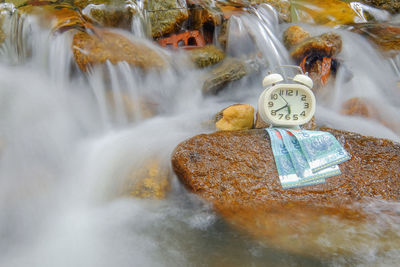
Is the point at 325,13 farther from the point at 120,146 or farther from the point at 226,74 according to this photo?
the point at 120,146

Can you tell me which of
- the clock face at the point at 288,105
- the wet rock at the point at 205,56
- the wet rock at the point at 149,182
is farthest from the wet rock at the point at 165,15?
the wet rock at the point at 149,182

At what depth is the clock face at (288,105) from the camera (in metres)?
2.87

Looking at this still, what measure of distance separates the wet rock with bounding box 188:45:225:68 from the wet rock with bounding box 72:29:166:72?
0.72m

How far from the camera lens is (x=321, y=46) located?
4.73 m

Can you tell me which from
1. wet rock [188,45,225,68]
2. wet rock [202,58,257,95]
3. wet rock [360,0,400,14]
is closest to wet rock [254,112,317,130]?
wet rock [202,58,257,95]

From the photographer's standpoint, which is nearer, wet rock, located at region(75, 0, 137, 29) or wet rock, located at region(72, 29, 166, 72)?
wet rock, located at region(72, 29, 166, 72)

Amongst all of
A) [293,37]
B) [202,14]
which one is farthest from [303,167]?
[202,14]

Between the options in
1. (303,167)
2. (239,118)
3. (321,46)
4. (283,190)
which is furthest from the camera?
(321,46)

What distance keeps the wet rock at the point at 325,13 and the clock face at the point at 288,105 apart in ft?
18.3

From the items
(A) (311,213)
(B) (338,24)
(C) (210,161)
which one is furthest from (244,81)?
(B) (338,24)

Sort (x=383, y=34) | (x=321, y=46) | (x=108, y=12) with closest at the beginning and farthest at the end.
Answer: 1. (x=321, y=46)
2. (x=108, y=12)
3. (x=383, y=34)

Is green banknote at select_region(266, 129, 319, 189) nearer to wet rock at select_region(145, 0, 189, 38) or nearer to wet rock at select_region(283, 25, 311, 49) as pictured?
wet rock at select_region(283, 25, 311, 49)

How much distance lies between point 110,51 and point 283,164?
3.36m

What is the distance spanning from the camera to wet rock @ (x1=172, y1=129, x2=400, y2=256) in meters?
1.99
